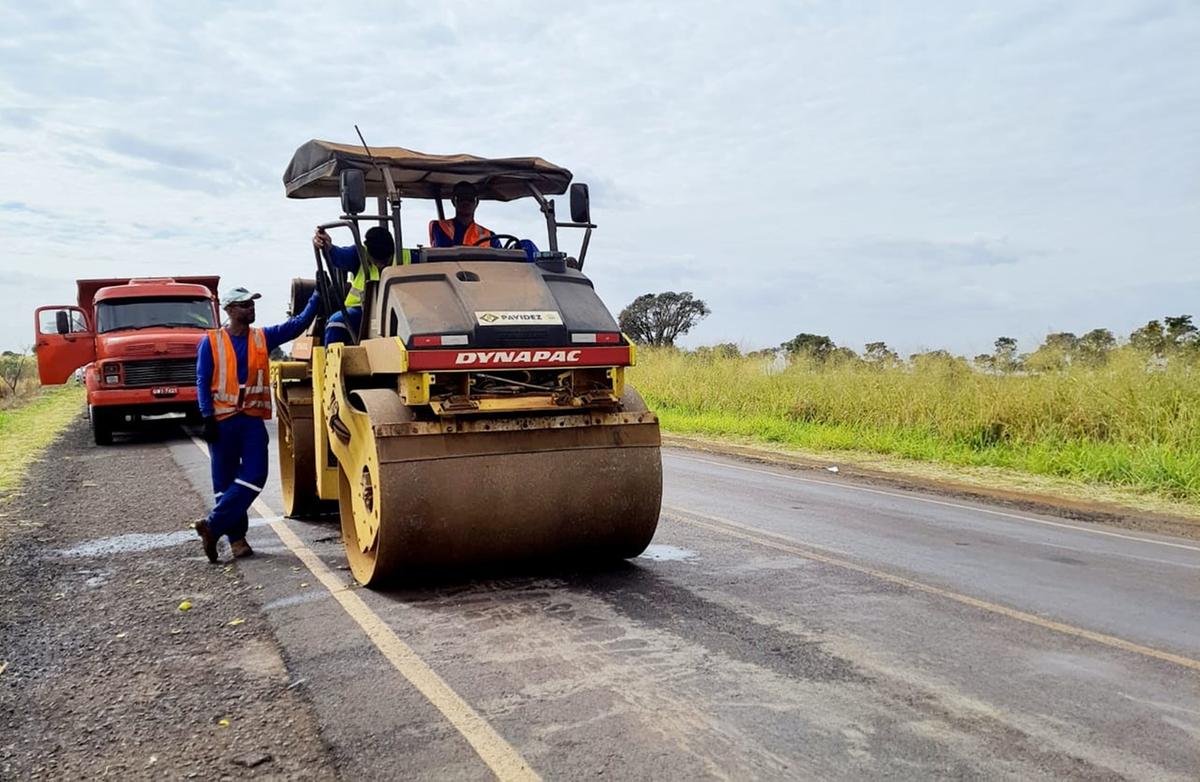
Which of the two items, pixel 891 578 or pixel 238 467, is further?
pixel 238 467

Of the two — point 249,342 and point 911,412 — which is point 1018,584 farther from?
point 911,412

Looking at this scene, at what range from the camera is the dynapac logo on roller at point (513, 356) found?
17.9ft

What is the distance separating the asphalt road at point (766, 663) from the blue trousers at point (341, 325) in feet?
4.84

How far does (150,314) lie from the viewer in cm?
1645

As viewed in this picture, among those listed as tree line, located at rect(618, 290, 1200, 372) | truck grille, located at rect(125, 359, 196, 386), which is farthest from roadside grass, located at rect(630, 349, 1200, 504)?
truck grille, located at rect(125, 359, 196, 386)

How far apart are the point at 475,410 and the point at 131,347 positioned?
11733mm

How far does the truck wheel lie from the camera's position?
15273mm

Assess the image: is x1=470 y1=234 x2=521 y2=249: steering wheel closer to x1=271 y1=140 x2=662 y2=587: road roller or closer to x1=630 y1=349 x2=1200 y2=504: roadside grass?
x1=271 y1=140 x2=662 y2=587: road roller

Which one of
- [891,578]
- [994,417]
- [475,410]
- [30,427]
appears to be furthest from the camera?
[30,427]

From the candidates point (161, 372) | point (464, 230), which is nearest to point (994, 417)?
point (464, 230)

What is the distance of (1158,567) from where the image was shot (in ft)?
22.2

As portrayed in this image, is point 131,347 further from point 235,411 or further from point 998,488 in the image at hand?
point 998,488

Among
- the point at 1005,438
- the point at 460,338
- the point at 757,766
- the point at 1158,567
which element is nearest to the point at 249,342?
the point at 460,338

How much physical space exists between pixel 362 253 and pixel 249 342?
130cm
